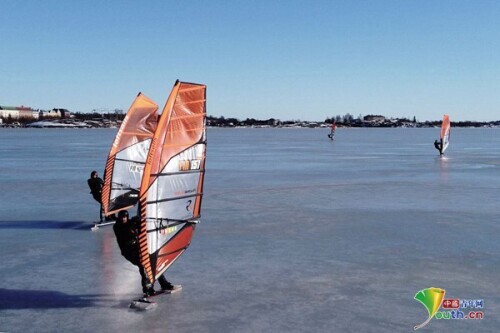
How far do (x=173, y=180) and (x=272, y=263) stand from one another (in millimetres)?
2485

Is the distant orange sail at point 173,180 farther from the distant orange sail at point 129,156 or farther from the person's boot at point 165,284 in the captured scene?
the distant orange sail at point 129,156

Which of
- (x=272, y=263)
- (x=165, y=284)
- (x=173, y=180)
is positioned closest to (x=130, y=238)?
(x=165, y=284)

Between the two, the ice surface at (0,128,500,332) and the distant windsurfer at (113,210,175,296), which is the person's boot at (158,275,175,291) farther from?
the distant windsurfer at (113,210,175,296)

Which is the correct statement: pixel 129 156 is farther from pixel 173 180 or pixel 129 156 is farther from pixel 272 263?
pixel 173 180

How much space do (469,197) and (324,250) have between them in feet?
28.6

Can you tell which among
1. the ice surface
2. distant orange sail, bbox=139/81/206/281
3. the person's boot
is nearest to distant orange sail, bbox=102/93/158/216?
the ice surface

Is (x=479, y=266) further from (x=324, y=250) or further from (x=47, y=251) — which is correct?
(x=47, y=251)

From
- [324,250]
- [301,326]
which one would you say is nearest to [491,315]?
[301,326]

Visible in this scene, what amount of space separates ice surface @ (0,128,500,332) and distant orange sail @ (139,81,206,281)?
0.72m

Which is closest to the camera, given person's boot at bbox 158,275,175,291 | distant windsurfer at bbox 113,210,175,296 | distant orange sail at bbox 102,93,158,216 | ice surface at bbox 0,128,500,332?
ice surface at bbox 0,128,500,332

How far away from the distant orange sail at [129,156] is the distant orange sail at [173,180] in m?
5.04

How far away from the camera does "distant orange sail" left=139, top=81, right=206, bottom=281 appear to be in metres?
7.50

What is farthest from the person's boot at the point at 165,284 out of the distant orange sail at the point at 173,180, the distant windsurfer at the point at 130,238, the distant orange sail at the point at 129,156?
the distant orange sail at the point at 129,156

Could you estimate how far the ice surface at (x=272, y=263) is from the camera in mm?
6934
